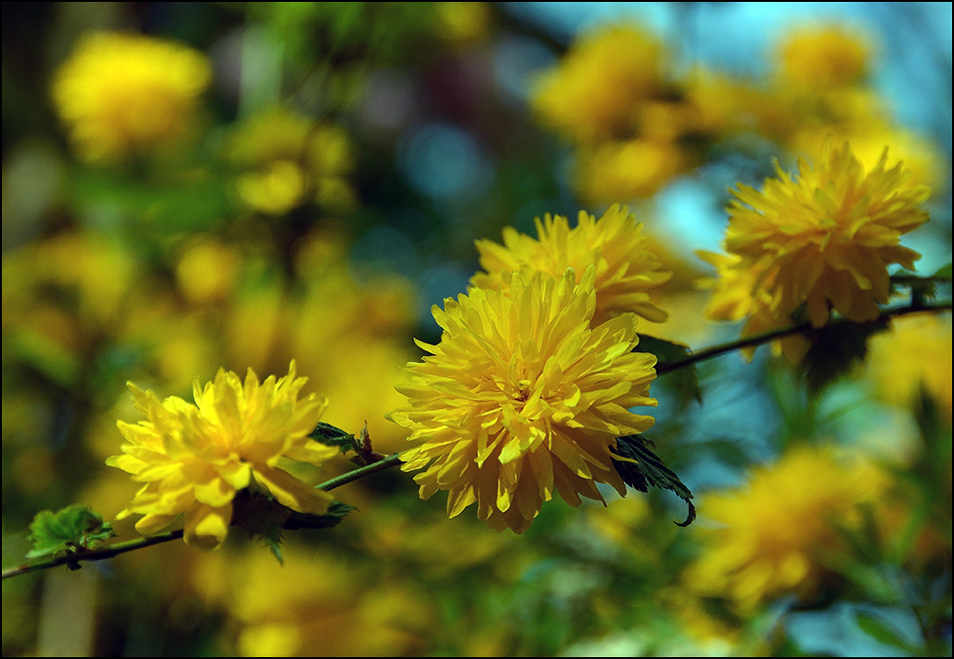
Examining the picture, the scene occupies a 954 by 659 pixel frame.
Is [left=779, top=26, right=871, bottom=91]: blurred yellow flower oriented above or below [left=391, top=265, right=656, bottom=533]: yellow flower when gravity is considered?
above

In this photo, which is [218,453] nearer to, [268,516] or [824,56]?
[268,516]

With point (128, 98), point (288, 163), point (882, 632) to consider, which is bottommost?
point (882, 632)

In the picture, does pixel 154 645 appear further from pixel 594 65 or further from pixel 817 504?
pixel 594 65

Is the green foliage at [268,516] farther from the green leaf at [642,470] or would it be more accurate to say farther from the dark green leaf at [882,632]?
the dark green leaf at [882,632]

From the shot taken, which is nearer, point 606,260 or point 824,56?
point 606,260

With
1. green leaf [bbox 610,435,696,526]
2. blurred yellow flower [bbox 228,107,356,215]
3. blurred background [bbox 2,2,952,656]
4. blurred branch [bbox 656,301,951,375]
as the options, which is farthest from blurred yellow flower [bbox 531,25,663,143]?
green leaf [bbox 610,435,696,526]

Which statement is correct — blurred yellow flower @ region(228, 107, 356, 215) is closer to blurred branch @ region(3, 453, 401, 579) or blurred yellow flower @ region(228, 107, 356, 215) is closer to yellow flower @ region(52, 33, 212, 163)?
yellow flower @ region(52, 33, 212, 163)

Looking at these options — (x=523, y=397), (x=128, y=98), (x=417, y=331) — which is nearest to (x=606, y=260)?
(x=523, y=397)
